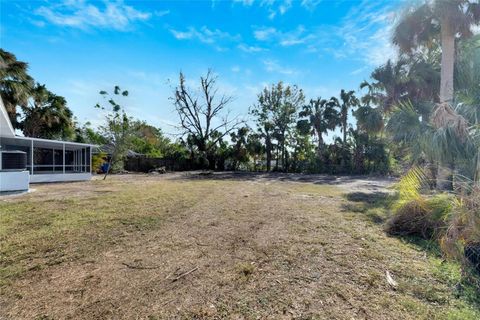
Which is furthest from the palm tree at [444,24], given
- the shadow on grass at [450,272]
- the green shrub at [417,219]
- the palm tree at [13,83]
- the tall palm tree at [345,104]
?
the palm tree at [13,83]

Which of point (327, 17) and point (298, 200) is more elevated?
point (327, 17)

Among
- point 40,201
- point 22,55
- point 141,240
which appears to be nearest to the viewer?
point 141,240

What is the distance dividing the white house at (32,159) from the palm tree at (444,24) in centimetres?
1523

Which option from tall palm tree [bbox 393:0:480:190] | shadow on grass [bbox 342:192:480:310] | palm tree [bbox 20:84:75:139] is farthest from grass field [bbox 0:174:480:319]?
palm tree [bbox 20:84:75:139]

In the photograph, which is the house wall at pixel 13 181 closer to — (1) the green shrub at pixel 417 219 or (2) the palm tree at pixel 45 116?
(2) the palm tree at pixel 45 116

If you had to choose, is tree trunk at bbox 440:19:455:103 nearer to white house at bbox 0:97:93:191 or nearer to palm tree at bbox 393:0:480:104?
palm tree at bbox 393:0:480:104

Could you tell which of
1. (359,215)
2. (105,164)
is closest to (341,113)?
(359,215)

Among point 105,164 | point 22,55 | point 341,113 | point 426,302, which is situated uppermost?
point 22,55

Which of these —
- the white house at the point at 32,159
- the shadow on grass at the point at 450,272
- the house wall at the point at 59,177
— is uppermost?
the white house at the point at 32,159

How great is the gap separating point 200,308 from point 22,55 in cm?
1850

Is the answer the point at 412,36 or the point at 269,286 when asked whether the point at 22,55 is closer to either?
the point at 269,286

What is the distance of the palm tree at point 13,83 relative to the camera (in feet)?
42.8

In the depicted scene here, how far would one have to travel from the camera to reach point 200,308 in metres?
2.30

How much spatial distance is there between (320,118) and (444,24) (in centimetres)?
1400
